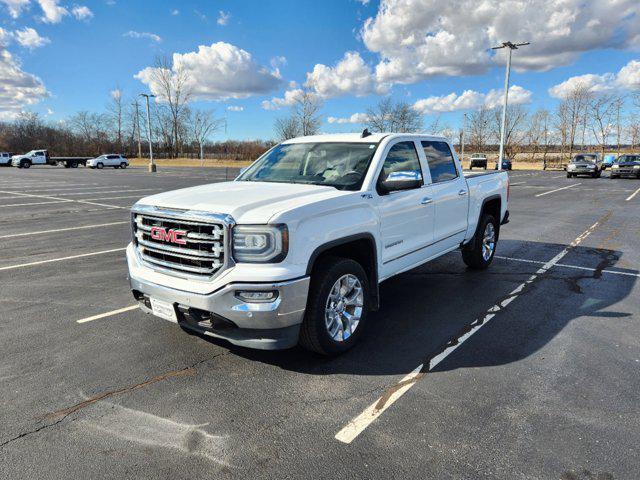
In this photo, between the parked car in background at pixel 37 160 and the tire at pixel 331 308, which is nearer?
the tire at pixel 331 308

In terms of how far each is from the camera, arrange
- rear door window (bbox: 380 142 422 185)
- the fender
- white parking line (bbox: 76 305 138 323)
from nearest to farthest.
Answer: the fender, rear door window (bbox: 380 142 422 185), white parking line (bbox: 76 305 138 323)

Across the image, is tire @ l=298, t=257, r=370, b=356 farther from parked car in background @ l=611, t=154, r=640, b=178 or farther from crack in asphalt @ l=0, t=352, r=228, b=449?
parked car in background @ l=611, t=154, r=640, b=178

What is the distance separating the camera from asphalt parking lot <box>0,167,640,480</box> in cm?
264

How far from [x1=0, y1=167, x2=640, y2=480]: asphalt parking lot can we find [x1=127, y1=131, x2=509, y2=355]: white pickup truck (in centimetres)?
45

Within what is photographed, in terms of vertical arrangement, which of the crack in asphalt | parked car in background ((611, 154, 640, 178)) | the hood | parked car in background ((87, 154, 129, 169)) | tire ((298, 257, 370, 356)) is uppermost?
parked car in background ((87, 154, 129, 169))

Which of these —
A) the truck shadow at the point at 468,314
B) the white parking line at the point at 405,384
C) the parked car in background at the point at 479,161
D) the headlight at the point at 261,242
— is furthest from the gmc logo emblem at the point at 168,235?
the parked car in background at the point at 479,161

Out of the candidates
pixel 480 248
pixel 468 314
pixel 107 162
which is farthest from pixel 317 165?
pixel 107 162

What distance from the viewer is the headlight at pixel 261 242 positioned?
3.23 metres

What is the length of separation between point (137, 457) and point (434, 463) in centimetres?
176

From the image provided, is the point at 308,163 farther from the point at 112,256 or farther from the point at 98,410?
the point at 112,256

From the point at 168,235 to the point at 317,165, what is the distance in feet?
5.89

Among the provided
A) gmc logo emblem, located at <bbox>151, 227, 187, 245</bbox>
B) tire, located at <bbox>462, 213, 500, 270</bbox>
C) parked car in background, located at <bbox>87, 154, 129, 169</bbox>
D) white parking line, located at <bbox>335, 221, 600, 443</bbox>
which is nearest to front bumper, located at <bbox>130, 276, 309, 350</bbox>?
gmc logo emblem, located at <bbox>151, 227, 187, 245</bbox>

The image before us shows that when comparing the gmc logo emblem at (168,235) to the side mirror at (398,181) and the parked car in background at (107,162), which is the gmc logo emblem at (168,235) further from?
the parked car in background at (107,162)

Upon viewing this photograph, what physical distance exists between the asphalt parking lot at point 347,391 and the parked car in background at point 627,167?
3131 centimetres
